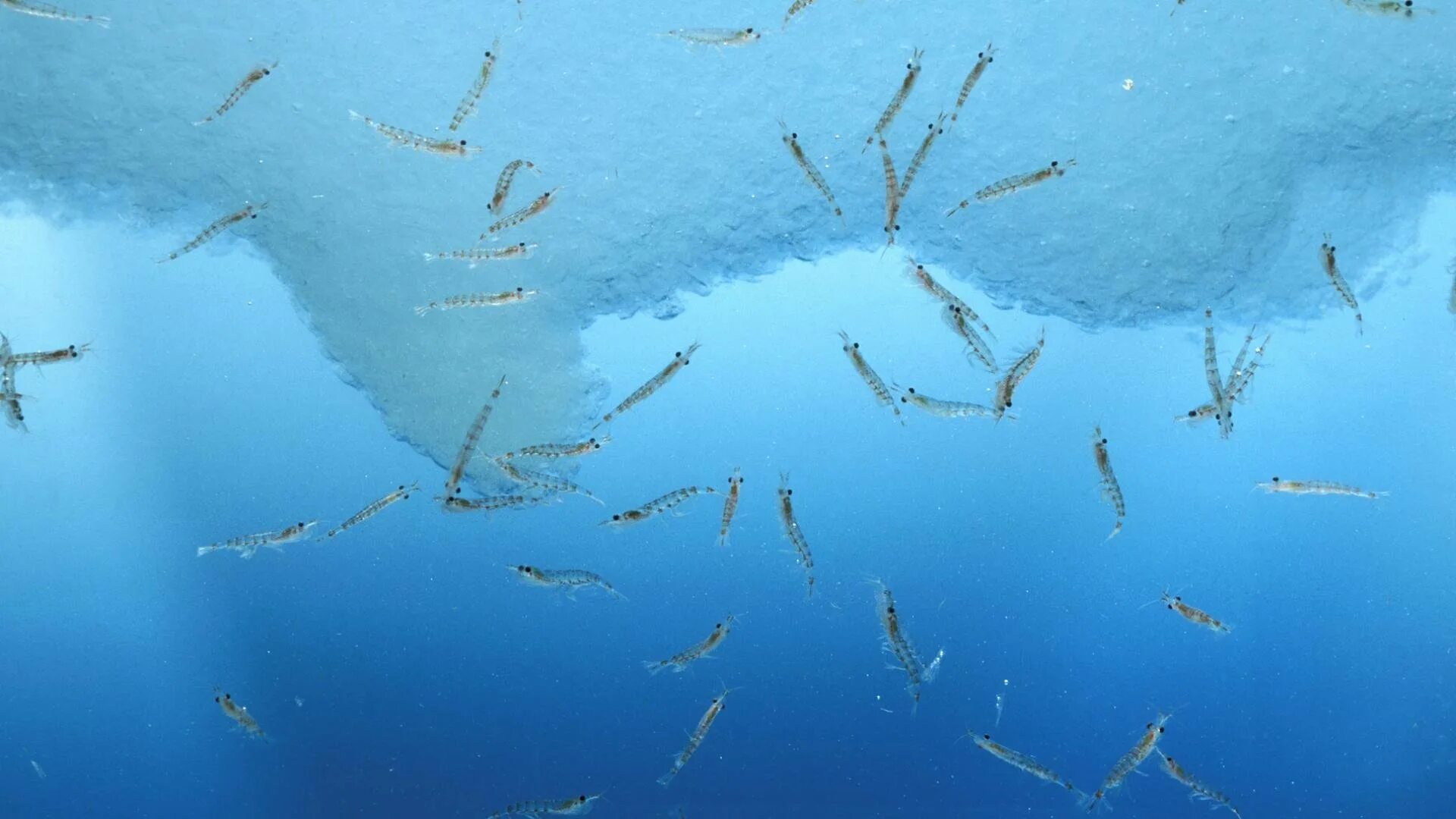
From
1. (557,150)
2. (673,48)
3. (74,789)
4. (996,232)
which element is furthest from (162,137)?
(996,232)

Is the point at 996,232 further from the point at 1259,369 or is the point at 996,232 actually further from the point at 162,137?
the point at 162,137

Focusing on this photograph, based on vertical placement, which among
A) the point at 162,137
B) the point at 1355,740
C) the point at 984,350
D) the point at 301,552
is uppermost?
the point at 162,137

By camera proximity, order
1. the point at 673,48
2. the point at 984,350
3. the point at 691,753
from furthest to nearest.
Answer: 1. the point at 691,753
2. the point at 984,350
3. the point at 673,48

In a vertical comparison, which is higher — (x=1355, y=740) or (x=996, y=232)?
(x=996, y=232)

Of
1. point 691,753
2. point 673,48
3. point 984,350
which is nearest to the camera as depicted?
point 673,48

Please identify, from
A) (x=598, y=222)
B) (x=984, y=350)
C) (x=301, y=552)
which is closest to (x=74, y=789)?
(x=301, y=552)

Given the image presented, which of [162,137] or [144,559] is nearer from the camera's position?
[162,137]

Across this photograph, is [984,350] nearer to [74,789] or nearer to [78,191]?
[78,191]
